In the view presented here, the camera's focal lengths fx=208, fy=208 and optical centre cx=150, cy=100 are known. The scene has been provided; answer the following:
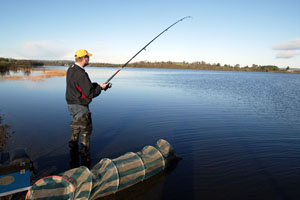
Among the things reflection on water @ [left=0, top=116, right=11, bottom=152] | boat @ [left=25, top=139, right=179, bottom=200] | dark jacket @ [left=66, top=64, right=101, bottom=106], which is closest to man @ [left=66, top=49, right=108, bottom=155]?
dark jacket @ [left=66, top=64, right=101, bottom=106]

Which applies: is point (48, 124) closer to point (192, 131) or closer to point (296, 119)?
point (192, 131)

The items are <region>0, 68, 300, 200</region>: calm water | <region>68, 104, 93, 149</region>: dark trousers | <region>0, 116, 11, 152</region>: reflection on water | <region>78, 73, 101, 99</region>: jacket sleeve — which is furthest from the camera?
<region>0, 116, 11, 152</region>: reflection on water

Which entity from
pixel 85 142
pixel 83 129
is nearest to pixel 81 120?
pixel 83 129

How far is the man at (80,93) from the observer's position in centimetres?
517

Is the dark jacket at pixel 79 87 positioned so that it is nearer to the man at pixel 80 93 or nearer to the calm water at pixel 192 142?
the man at pixel 80 93

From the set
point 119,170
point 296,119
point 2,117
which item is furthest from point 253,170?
point 2,117

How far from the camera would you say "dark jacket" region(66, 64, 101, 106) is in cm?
Answer: 515

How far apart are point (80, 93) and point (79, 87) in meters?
0.17

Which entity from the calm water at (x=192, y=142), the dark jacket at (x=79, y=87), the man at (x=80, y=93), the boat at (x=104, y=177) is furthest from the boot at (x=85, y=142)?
the boat at (x=104, y=177)

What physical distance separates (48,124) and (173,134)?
6006 mm

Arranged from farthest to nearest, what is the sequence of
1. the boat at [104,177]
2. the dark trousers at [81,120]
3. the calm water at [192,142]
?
the dark trousers at [81,120], the calm water at [192,142], the boat at [104,177]

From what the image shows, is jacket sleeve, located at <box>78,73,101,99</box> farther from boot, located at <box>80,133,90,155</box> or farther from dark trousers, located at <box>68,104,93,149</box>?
boot, located at <box>80,133,90,155</box>

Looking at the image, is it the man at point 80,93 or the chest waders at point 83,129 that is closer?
the man at point 80,93

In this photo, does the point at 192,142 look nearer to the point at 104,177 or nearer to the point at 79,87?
the point at 104,177
